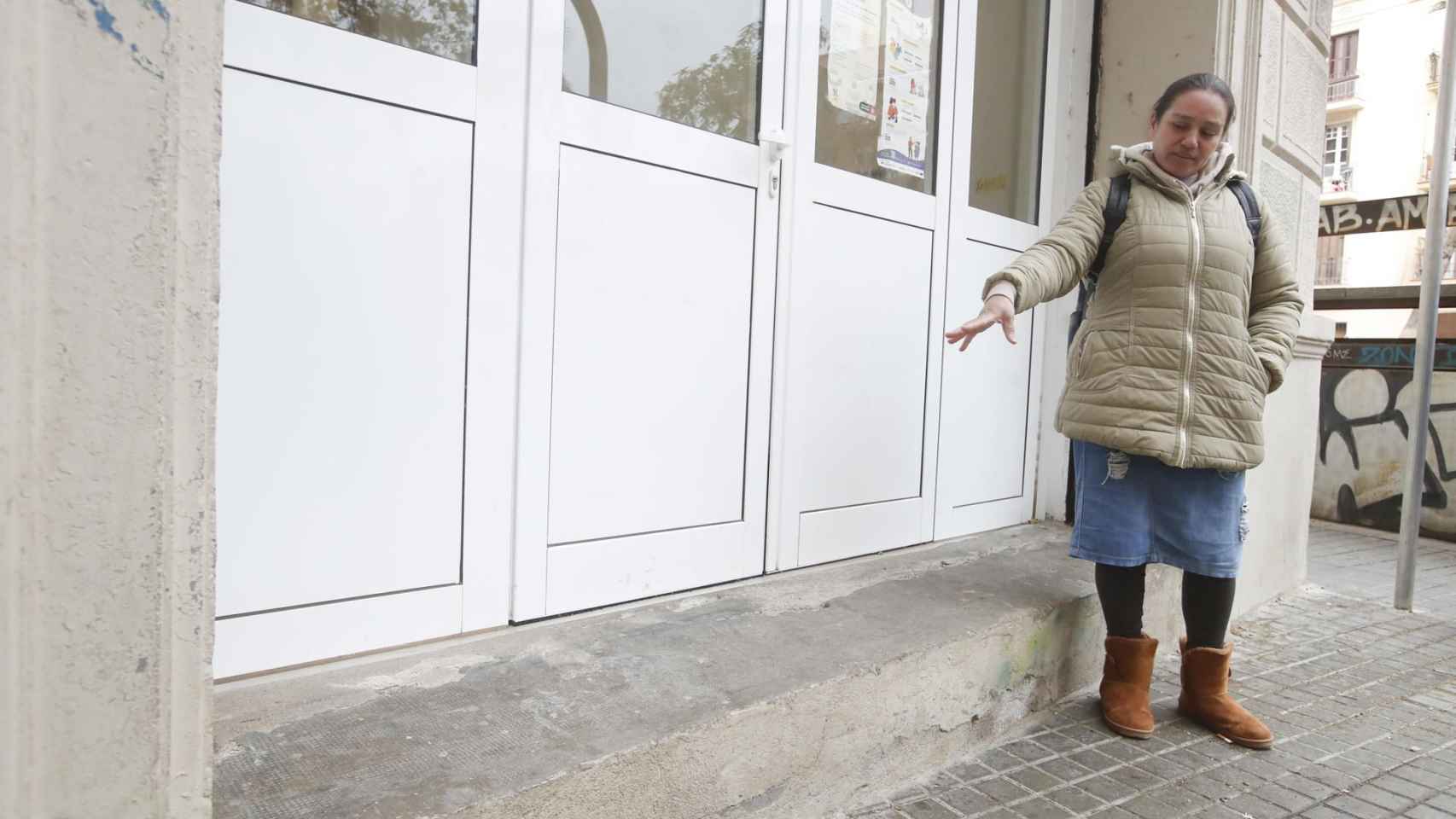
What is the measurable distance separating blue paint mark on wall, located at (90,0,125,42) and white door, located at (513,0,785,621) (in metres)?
1.36

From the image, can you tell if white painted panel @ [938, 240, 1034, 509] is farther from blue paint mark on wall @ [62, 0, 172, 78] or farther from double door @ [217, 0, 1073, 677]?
blue paint mark on wall @ [62, 0, 172, 78]

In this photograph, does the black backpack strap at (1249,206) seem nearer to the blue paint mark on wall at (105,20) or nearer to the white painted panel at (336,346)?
the white painted panel at (336,346)

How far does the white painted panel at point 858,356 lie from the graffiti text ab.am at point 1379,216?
6689mm

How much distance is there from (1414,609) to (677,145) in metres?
4.14

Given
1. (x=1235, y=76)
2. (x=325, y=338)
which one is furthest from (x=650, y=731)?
(x=1235, y=76)

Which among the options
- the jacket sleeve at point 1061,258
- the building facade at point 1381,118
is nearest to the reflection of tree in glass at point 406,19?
the jacket sleeve at point 1061,258

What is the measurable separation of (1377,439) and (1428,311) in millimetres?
3629

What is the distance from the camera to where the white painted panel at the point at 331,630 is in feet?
6.37

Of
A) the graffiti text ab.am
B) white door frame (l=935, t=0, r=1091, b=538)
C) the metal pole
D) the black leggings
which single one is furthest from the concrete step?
the graffiti text ab.am

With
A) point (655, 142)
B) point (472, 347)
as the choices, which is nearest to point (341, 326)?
point (472, 347)

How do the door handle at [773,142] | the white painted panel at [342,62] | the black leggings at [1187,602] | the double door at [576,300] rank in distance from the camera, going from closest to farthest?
1. the white painted panel at [342,62]
2. the double door at [576,300]
3. the black leggings at [1187,602]
4. the door handle at [773,142]

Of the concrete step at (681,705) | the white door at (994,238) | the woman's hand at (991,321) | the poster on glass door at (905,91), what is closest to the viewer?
the concrete step at (681,705)

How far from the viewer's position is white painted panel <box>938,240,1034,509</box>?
11.9 feet

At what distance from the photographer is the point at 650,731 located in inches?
71.3
